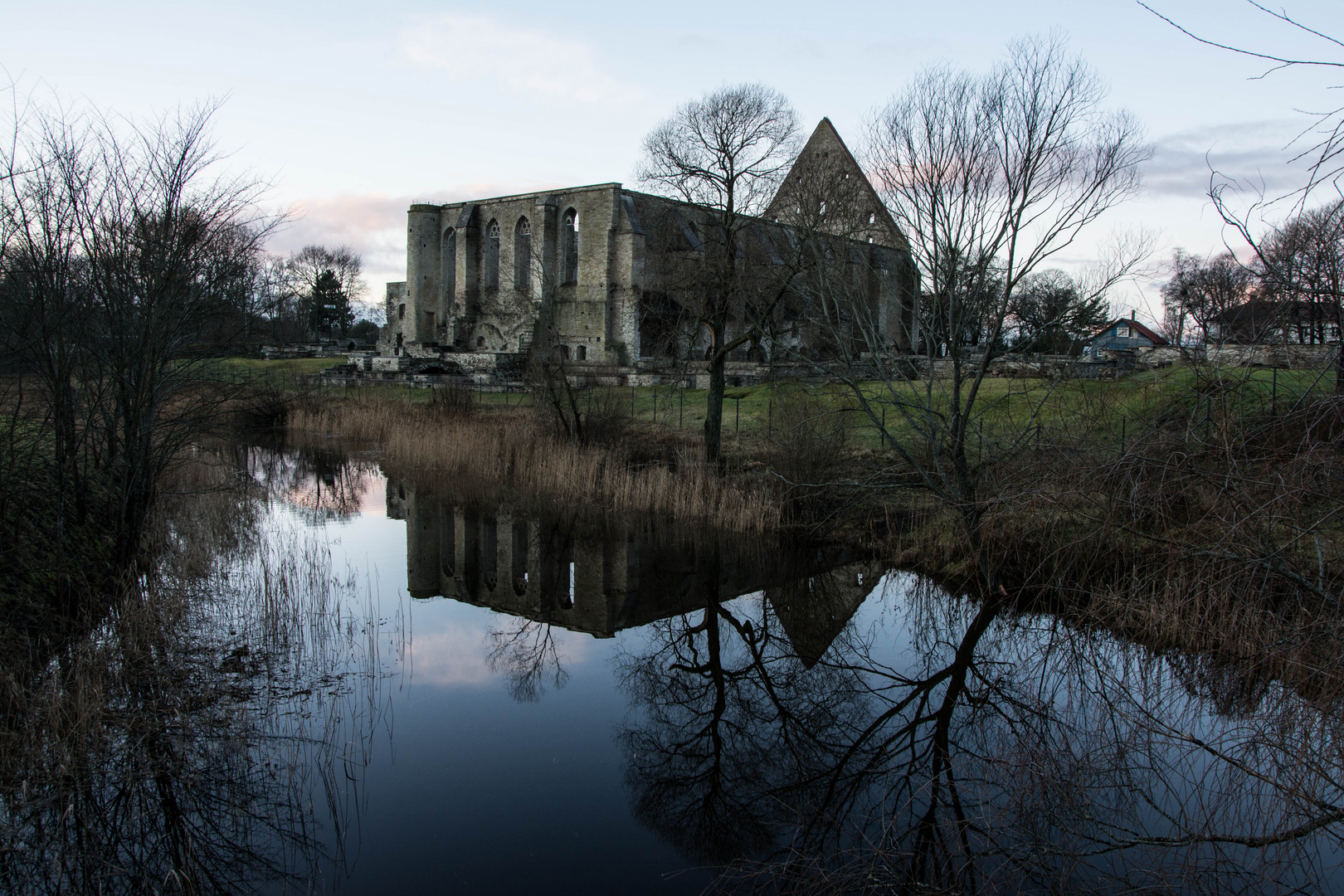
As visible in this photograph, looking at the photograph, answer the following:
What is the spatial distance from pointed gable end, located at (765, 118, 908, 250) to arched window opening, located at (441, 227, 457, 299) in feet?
94.5

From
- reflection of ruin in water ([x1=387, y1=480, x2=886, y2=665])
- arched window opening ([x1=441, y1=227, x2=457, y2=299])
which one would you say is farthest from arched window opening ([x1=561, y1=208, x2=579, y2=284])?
reflection of ruin in water ([x1=387, y1=480, x2=886, y2=665])

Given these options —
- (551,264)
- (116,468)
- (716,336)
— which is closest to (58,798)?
(116,468)

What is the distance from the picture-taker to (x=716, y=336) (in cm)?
1283

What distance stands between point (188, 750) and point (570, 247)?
3091cm

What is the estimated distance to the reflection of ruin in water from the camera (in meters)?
8.51

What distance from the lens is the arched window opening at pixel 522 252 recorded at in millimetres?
34219

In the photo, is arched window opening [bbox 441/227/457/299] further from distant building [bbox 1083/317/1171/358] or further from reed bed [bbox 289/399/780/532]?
distant building [bbox 1083/317/1171/358]

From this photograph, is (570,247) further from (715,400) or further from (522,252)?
(715,400)

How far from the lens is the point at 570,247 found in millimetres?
34188

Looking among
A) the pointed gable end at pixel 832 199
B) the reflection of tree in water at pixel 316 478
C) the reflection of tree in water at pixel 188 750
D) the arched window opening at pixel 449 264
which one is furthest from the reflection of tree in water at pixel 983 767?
the arched window opening at pixel 449 264

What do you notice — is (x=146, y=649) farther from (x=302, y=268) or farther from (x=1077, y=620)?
(x=302, y=268)

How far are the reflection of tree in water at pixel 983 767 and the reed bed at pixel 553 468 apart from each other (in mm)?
3950

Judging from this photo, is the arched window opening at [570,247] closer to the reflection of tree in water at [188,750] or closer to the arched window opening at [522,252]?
the arched window opening at [522,252]

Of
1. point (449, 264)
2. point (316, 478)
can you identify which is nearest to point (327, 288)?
point (449, 264)
